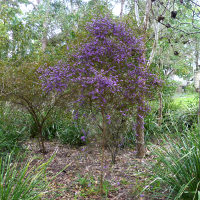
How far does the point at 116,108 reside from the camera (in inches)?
138

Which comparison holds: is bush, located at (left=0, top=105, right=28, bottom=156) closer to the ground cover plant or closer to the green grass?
the ground cover plant

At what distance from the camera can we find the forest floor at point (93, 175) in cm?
320

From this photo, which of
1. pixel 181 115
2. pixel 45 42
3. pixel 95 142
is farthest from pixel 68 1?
pixel 95 142

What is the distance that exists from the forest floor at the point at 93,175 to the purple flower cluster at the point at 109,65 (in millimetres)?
1058

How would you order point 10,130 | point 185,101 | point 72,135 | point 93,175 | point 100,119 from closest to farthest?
point 93,175 < point 100,119 < point 10,130 < point 72,135 < point 185,101

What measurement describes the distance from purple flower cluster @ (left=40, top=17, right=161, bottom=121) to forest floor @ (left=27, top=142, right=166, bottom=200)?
3.47ft

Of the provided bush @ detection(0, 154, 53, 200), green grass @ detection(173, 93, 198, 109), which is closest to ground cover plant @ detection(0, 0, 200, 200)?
bush @ detection(0, 154, 53, 200)

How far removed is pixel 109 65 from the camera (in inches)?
130

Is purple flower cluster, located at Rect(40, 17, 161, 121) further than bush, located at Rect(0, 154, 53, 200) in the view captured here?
Yes

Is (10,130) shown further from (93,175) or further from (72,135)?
(93,175)

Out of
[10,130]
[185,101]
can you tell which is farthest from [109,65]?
[185,101]

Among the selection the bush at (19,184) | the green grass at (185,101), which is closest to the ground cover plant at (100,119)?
the bush at (19,184)

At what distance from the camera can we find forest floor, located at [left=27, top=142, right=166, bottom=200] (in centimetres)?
320

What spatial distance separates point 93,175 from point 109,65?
2.18 m
